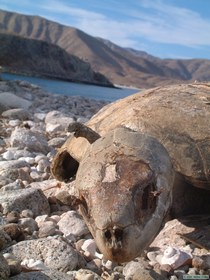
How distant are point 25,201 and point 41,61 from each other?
408 ft

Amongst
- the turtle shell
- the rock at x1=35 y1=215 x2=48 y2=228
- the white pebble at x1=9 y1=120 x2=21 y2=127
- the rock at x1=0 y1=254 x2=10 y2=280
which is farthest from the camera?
the white pebble at x1=9 y1=120 x2=21 y2=127

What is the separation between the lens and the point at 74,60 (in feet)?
449

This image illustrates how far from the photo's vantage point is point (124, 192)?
300 cm

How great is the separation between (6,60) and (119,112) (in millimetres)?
115399

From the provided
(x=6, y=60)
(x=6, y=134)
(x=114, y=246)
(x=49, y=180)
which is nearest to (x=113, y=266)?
(x=114, y=246)

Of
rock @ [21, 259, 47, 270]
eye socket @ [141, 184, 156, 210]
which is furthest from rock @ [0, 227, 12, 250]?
eye socket @ [141, 184, 156, 210]

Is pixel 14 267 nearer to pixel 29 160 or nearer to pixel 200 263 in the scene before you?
pixel 200 263

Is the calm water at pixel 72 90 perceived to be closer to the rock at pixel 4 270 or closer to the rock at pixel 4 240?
the rock at pixel 4 240

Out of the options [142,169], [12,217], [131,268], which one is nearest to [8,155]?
[12,217]

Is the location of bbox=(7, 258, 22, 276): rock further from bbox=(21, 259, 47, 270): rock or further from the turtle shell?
the turtle shell

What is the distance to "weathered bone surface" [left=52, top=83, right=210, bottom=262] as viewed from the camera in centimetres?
294

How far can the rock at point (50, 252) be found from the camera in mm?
3447

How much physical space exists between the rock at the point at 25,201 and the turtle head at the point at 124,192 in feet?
5.01

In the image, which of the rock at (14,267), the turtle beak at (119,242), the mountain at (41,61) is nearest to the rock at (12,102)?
the rock at (14,267)
